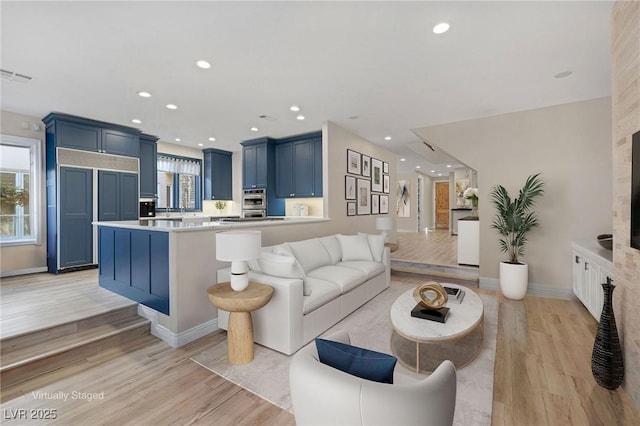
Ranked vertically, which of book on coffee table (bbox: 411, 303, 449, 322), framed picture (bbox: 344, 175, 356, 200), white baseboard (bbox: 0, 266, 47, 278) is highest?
framed picture (bbox: 344, 175, 356, 200)

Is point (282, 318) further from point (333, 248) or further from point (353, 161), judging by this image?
point (353, 161)

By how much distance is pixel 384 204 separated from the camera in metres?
7.10

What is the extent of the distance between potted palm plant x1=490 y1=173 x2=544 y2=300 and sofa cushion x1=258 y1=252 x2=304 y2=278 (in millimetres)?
3153

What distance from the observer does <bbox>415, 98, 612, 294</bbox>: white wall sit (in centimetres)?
389

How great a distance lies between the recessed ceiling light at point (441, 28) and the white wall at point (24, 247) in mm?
6284

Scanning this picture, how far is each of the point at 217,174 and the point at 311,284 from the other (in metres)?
5.48

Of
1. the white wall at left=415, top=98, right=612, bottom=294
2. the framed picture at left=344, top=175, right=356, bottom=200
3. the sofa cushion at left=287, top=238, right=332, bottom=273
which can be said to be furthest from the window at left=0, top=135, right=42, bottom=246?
the white wall at left=415, top=98, right=612, bottom=294

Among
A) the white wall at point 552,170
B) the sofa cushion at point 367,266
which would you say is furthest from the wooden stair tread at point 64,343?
the white wall at point 552,170

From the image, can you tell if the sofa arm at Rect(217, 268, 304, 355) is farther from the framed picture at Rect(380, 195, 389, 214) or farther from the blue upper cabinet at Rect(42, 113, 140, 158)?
the framed picture at Rect(380, 195, 389, 214)

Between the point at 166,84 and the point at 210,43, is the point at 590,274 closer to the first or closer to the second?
the point at 210,43

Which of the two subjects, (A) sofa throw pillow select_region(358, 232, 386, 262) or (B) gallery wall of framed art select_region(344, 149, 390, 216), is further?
(B) gallery wall of framed art select_region(344, 149, 390, 216)

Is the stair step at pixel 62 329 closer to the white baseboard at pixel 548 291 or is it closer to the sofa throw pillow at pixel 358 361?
the sofa throw pillow at pixel 358 361

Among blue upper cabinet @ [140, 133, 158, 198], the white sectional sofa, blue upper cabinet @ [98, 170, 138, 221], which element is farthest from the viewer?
blue upper cabinet @ [140, 133, 158, 198]

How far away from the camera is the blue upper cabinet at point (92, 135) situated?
4.60 m
